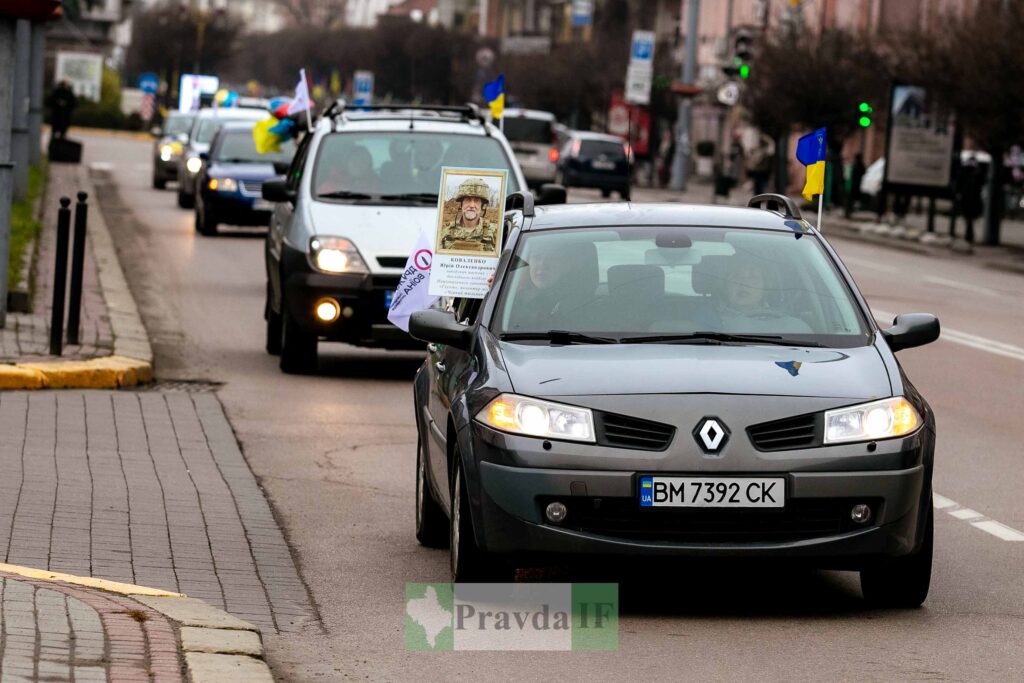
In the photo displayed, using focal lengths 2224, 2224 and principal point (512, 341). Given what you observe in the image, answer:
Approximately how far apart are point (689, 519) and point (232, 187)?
25.2m

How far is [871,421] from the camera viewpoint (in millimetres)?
7137

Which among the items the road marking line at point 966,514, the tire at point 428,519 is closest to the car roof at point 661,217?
the tire at point 428,519

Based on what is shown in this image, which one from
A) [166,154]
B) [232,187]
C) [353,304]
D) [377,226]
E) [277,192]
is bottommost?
[166,154]

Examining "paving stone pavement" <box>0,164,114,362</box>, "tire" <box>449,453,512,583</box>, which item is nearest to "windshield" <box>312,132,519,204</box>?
"paving stone pavement" <box>0,164,114,362</box>

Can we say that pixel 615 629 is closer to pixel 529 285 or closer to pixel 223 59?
pixel 529 285

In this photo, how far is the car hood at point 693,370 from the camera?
7164mm

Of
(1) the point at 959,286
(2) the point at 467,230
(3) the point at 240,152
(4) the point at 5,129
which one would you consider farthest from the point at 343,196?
(3) the point at 240,152

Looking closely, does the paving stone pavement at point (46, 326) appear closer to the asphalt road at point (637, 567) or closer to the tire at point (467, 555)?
the asphalt road at point (637, 567)

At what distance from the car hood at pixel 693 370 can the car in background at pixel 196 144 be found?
29117mm

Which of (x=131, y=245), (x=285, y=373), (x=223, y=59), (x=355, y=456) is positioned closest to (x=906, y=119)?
(x=131, y=245)

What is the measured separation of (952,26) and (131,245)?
19700 mm

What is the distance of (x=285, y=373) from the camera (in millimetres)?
15539

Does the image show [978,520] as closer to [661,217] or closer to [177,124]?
[661,217]

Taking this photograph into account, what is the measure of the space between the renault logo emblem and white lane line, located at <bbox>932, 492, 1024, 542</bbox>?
2236 millimetres
